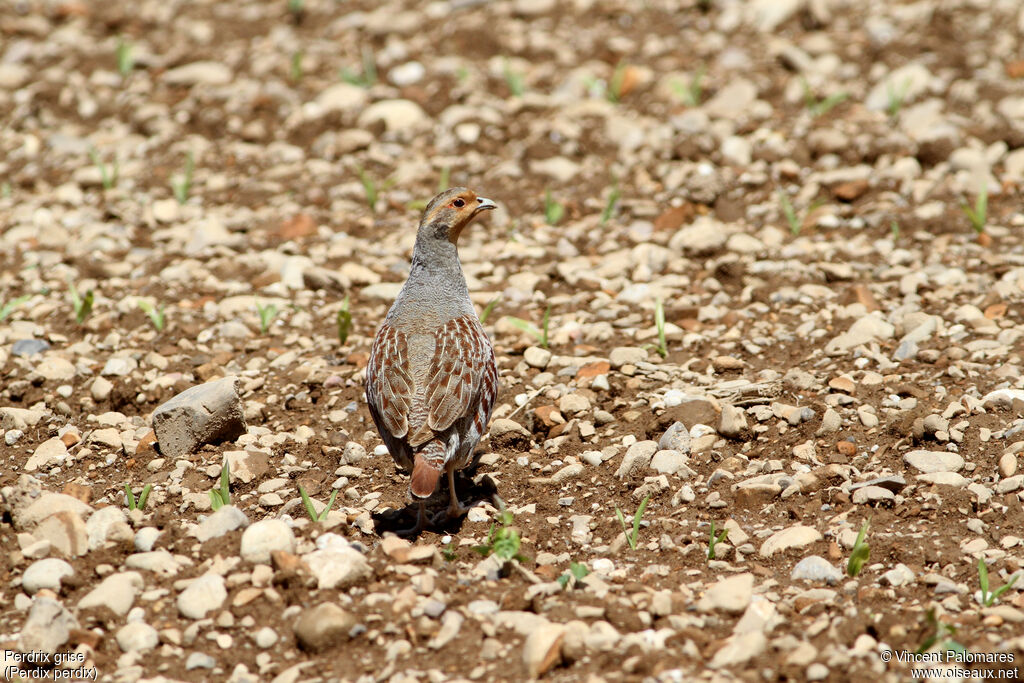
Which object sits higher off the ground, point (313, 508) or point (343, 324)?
point (343, 324)

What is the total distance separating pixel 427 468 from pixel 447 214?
1.59 m

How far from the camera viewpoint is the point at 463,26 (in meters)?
9.57

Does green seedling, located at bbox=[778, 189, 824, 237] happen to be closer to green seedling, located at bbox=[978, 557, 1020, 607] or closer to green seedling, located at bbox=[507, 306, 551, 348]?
green seedling, located at bbox=[507, 306, 551, 348]

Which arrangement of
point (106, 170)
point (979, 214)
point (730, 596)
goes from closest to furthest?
point (730, 596) < point (979, 214) < point (106, 170)

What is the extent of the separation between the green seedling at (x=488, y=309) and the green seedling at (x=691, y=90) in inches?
114

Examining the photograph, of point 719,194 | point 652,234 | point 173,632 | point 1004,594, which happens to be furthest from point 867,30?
point 173,632

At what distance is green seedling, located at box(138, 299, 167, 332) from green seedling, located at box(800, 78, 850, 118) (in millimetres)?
5244

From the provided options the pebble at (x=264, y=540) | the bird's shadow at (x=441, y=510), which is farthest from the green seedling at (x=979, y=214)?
the pebble at (x=264, y=540)

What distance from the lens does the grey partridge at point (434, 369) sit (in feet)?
14.9

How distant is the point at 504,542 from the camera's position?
412 cm

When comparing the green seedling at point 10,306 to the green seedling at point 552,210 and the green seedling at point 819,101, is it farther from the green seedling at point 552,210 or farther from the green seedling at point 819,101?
the green seedling at point 819,101

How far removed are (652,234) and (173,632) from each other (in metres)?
4.57

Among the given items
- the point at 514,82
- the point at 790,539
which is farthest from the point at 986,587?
the point at 514,82

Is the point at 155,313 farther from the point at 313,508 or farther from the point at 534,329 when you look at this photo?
the point at 313,508
